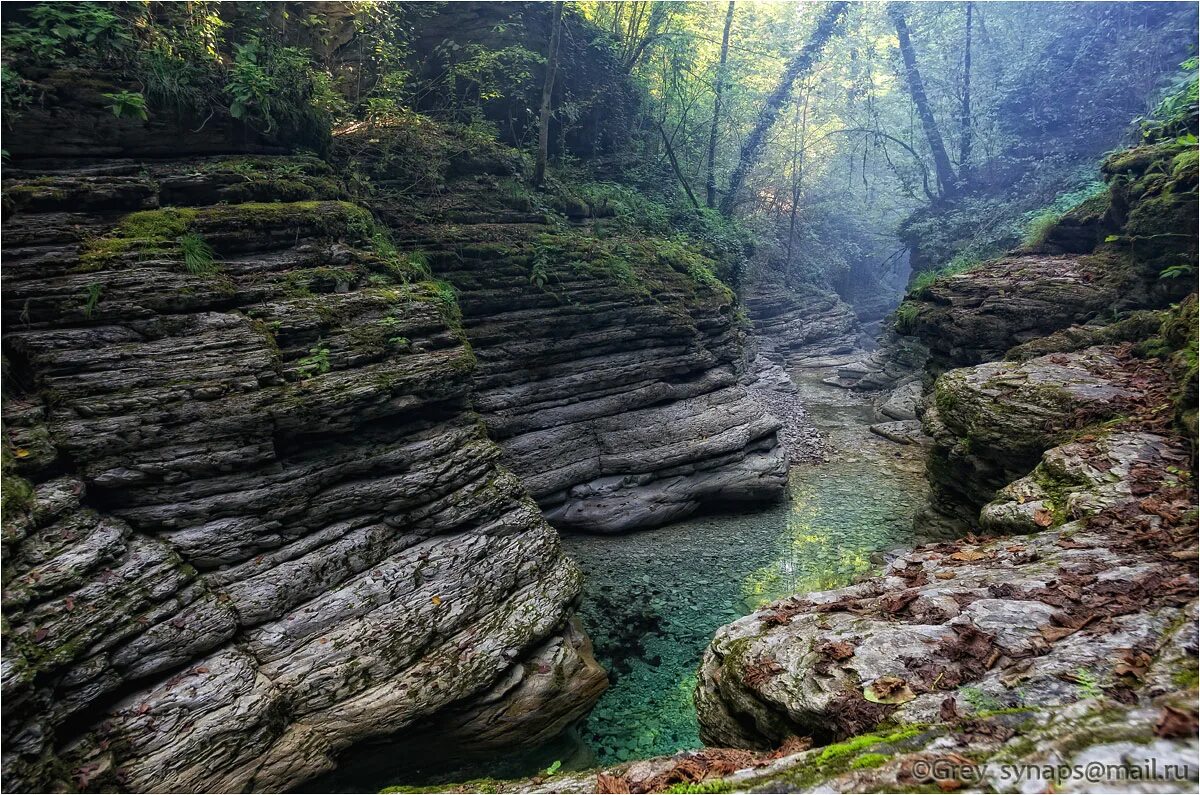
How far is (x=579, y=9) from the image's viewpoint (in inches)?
850

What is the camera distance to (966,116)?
27.9m

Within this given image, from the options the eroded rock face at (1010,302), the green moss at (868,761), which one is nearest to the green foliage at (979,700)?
the green moss at (868,761)

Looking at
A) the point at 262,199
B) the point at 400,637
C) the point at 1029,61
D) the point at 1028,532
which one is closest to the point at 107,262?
the point at 262,199

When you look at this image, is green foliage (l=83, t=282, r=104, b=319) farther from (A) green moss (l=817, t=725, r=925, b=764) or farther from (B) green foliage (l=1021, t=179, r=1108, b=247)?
(B) green foliage (l=1021, t=179, r=1108, b=247)

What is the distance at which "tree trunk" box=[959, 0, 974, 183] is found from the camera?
27.2 meters

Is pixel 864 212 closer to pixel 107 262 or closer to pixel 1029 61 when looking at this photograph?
pixel 1029 61

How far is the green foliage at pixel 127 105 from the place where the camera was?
29.3 ft

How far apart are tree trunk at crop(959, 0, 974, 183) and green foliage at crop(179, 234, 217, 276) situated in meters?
33.4

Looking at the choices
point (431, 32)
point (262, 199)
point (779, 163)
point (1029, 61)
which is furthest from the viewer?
point (779, 163)

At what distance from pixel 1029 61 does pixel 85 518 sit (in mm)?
38492

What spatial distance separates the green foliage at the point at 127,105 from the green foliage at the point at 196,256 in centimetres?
248

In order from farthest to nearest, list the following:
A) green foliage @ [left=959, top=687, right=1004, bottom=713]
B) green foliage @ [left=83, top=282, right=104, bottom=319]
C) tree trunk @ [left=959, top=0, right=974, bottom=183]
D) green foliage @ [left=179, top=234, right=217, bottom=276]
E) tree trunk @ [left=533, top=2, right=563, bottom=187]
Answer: tree trunk @ [left=959, top=0, right=974, bottom=183] → tree trunk @ [left=533, top=2, right=563, bottom=187] → green foliage @ [left=179, top=234, right=217, bottom=276] → green foliage @ [left=83, top=282, right=104, bottom=319] → green foliage @ [left=959, top=687, right=1004, bottom=713]

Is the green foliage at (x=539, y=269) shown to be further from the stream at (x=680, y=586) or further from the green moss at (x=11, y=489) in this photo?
the green moss at (x=11, y=489)

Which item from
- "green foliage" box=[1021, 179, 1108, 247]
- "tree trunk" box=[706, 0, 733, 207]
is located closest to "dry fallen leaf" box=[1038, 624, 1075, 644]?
"green foliage" box=[1021, 179, 1108, 247]
